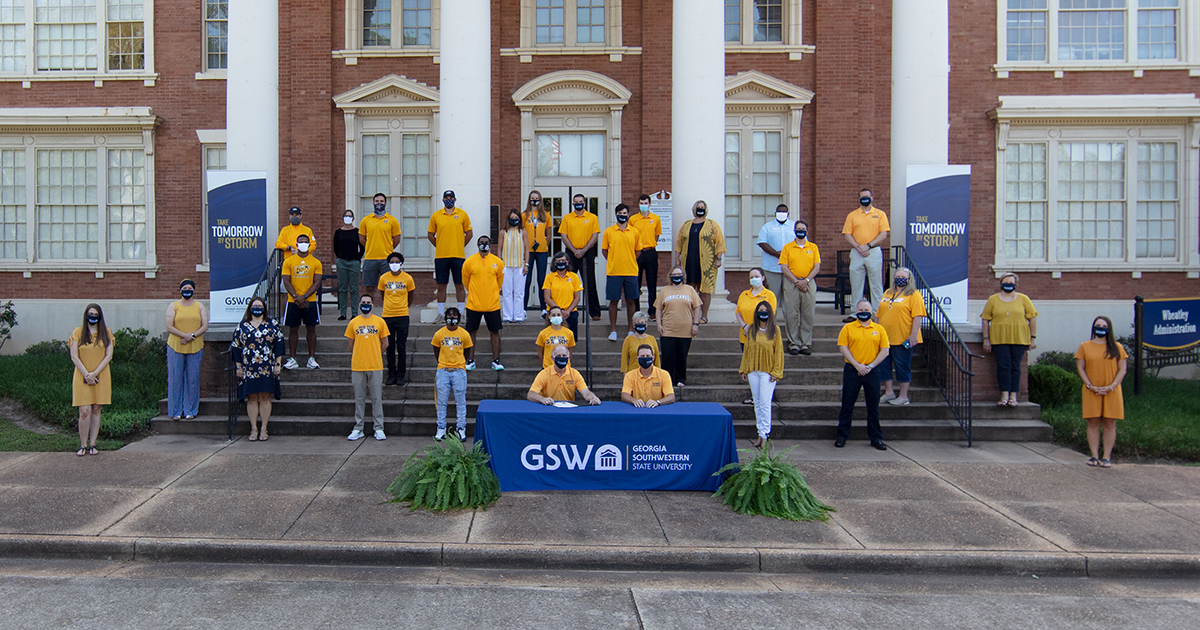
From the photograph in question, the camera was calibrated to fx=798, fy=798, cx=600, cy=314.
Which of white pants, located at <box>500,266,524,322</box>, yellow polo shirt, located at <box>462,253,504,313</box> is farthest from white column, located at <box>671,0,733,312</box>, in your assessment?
A: yellow polo shirt, located at <box>462,253,504,313</box>

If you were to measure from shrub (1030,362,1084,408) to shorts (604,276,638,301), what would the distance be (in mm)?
6619

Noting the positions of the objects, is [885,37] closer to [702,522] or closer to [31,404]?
[702,522]

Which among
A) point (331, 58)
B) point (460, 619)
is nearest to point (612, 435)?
point (460, 619)

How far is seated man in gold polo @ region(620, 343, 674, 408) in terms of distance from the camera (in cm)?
888

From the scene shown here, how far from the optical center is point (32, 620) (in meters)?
5.41

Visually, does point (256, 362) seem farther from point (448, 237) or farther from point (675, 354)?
point (675, 354)

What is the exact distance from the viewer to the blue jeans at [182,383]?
35.8 feet

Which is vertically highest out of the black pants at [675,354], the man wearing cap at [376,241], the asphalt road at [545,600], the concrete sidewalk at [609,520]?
the man wearing cap at [376,241]

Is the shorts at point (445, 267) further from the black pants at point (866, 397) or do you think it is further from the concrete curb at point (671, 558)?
the concrete curb at point (671, 558)

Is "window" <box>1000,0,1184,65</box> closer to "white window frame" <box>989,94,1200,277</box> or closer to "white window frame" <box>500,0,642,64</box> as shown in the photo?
"white window frame" <box>989,94,1200,277</box>

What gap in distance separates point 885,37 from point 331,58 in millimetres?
12004

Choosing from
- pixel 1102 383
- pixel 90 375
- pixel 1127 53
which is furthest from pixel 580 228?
pixel 1127 53

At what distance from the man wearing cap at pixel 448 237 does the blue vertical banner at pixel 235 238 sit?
272cm

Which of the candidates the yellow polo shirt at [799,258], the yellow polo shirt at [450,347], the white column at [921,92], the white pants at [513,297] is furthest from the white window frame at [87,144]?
the white column at [921,92]
